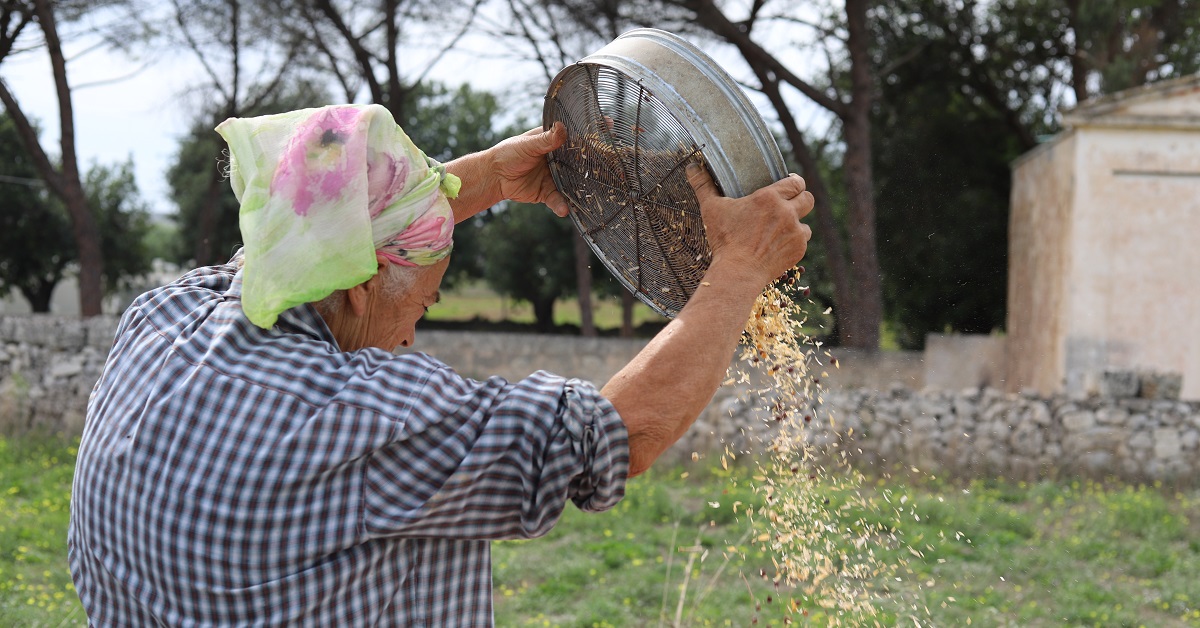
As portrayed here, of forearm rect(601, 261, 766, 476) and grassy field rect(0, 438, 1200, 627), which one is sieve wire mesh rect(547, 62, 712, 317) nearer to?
forearm rect(601, 261, 766, 476)

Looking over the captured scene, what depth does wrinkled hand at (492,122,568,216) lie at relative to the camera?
2.24 m

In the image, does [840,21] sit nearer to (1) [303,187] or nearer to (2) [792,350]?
(2) [792,350]

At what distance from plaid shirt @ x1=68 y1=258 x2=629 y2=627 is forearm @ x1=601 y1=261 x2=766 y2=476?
0.05 meters

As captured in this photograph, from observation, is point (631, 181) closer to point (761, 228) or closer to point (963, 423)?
point (761, 228)

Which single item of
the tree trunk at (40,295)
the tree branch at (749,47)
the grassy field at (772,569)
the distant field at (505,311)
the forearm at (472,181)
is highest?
the tree branch at (749,47)

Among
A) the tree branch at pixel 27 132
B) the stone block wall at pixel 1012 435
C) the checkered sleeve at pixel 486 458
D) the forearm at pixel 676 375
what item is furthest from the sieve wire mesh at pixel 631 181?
the tree branch at pixel 27 132

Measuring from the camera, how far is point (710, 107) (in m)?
1.77

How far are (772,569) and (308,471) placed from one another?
4644 millimetres

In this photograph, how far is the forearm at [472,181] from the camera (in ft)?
7.19

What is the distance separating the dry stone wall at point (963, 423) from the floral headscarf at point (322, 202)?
5.95 metres

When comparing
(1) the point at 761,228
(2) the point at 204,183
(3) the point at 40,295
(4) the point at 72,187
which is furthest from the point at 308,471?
(3) the point at 40,295

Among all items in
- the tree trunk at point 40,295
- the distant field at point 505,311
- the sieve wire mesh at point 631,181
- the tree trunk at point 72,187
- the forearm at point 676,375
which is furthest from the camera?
the distant field at point 505,311

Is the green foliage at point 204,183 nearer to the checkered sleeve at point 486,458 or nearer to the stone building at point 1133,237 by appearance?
the stone building at point 1133,237

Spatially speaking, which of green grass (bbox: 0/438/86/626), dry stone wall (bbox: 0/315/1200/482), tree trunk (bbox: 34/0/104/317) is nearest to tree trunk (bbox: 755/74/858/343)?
dry stone wall (bbox: 0/315/1200/482)
